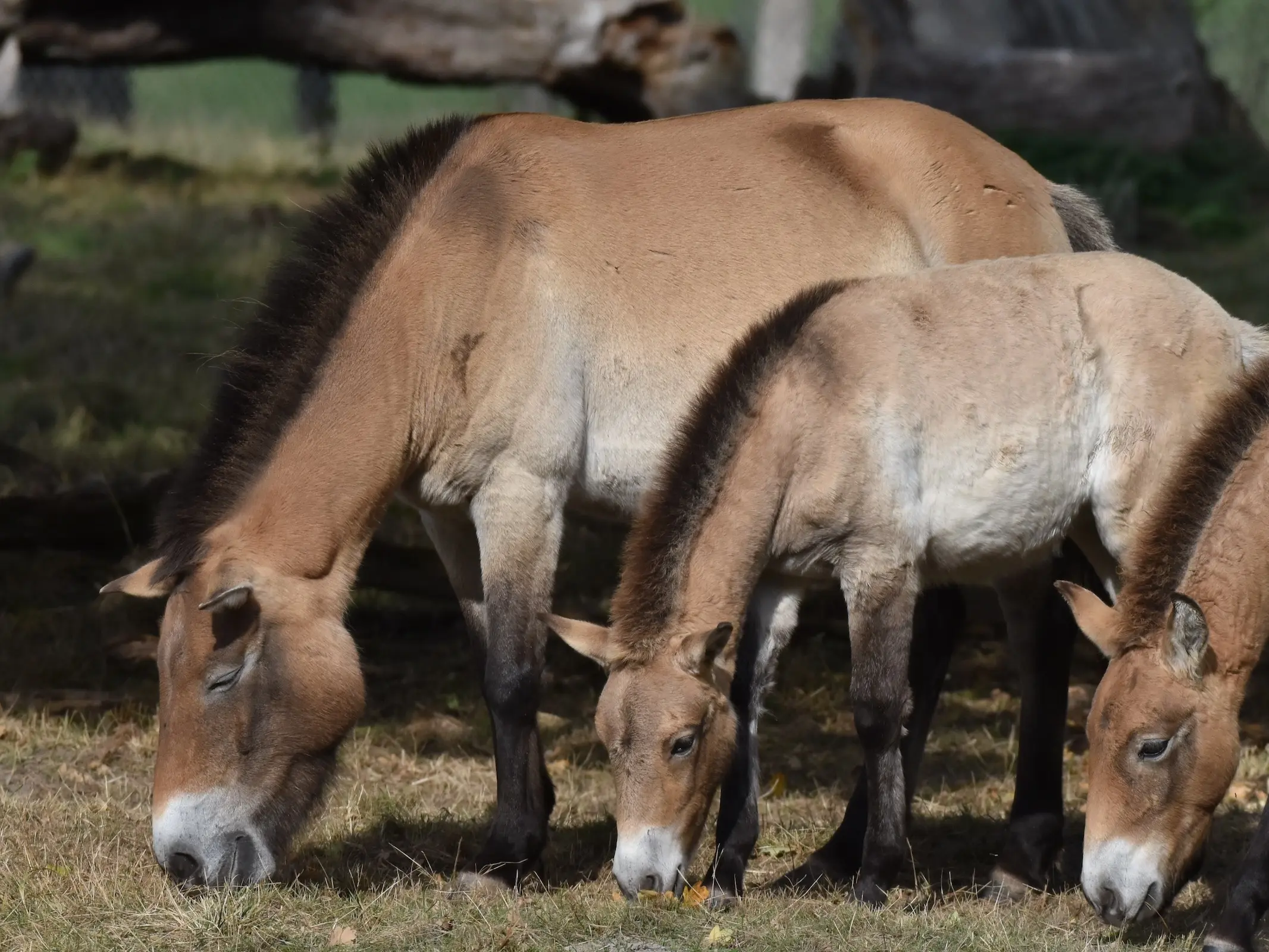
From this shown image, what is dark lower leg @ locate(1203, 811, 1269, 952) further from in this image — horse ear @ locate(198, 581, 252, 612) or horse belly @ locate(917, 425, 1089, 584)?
horse ear @ locate(198, 581, 252, 612)

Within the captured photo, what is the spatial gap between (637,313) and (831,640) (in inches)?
125

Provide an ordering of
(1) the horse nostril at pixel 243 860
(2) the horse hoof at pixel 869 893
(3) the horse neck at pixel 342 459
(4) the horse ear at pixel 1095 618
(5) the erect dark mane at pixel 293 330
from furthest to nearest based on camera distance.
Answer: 1. (5) the erect dark mane at pixel 293 330
2. (3) the horse neck at pixel 342 459
3. (2) the horse hoof at pixel 869 893
4. (1) the horse nostril at pixel 243 860
5. (4) the horse ear at pixel 1095 618

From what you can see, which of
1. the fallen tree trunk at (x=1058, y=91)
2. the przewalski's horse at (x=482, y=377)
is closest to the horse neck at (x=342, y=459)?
the przewalski's horse at (x=482, y=377)

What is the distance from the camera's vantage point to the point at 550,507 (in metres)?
5.46

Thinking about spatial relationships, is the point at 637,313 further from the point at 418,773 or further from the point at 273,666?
the point at 418,773

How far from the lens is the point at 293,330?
5445mm

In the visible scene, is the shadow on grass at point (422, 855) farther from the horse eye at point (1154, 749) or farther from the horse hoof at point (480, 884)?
the horse eye at point (1154, 749)

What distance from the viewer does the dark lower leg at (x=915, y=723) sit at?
18.1ft

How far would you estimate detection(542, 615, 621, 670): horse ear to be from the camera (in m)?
4.81

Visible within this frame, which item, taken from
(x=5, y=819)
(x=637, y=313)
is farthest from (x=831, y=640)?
(x=5, y=819)

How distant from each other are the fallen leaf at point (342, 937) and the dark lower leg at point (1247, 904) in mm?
2424

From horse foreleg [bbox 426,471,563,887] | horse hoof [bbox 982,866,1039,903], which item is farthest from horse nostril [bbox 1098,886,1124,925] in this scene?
horse foreleg [bbox 426,471,563,887]

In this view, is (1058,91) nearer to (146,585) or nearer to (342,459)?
(342,459)

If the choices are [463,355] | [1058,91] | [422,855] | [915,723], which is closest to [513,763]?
[422,855]
